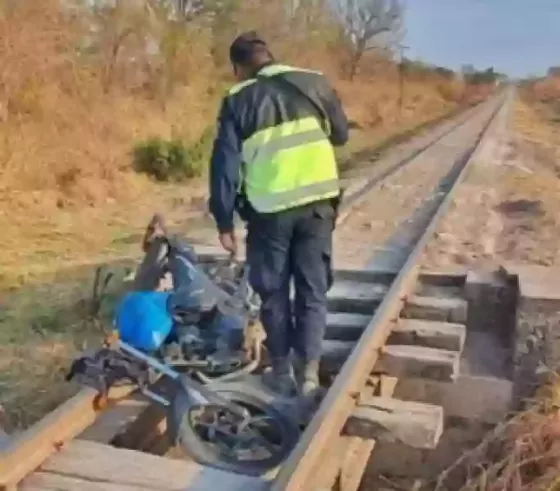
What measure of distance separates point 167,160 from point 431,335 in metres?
11.3

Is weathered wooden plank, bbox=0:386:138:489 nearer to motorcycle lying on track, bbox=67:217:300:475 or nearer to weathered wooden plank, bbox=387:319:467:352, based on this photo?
motorcycle lying on track, bbox=67:217:300:475

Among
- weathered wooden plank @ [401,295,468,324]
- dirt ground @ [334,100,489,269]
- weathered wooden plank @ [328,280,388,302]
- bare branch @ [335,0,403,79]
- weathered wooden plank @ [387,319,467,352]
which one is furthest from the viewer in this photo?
bare branch @ [335,0,403,79]

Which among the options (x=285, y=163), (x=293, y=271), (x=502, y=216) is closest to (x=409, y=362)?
(x=293, y=271)

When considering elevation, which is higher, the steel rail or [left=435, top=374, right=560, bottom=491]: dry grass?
the steel rail

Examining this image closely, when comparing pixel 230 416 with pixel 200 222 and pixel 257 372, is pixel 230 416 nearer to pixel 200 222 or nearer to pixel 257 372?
pixel 257 372

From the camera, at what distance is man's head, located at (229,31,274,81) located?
447 cm

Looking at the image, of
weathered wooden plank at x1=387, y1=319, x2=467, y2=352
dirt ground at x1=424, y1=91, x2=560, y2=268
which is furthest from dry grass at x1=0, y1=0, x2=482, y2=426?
dirt ground at x1=424, y1=91, x2=560, y2=268

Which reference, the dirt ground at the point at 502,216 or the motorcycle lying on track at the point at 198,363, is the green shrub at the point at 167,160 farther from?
the motorcycle lying on track at the point at 198,363

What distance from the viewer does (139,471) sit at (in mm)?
3646

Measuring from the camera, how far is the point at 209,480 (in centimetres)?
361

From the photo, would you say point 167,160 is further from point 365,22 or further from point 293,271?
point 365,22

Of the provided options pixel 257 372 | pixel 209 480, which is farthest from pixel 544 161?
pixel 209 480

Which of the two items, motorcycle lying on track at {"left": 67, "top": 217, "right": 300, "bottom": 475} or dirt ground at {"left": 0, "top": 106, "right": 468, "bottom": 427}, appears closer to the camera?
motorcycle lying on track at {"left": 67, "top": 217, "right": 300, "bottom": 475}

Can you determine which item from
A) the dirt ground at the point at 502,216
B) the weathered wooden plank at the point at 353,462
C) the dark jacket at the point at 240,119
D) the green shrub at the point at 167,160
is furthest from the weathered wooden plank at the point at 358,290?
the green shrub at the point at 167,160
